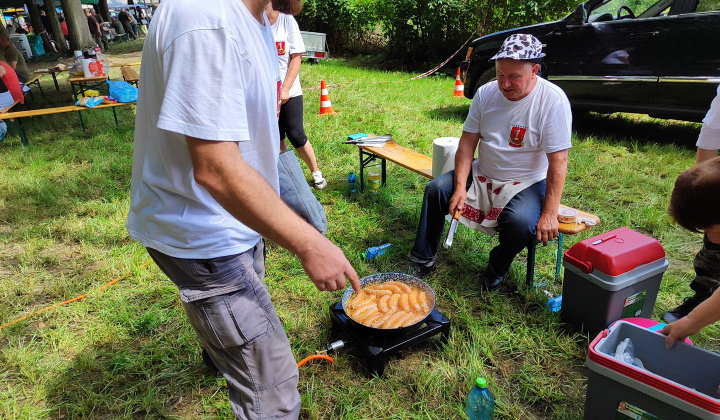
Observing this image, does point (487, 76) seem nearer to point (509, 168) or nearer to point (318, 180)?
point (318, 180)

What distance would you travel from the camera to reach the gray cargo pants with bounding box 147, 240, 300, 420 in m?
1.39

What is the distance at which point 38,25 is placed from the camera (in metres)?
21.4

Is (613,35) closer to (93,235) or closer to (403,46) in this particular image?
(93,235)

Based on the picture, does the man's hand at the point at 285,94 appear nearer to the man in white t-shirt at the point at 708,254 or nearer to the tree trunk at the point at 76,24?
the man in white t-shirt at the point at 708,254

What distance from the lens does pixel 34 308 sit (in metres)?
3.05

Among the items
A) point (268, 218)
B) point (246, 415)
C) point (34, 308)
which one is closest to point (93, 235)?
point (34, 308)

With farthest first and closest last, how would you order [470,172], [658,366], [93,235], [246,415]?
[93,235], [470,172], [658,366], [246,415]

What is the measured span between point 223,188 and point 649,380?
5.40 feet

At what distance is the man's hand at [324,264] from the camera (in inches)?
46.4

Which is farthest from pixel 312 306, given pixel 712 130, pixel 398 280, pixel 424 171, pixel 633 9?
pixel 633 9

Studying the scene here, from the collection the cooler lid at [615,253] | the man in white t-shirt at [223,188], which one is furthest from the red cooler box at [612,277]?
the man in white t-shirt at [223,188]

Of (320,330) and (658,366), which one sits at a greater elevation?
(658,366)

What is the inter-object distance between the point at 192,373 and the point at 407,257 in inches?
69.5

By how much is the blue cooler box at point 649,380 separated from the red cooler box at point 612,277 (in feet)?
1.53
